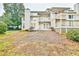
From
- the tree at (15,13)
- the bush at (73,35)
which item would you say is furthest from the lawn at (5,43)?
the bush at (73,35)

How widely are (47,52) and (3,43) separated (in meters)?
0.52

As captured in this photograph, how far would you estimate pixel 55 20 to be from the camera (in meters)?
3.07

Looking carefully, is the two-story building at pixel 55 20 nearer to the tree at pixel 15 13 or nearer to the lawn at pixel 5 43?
the tree at pixel 15 13

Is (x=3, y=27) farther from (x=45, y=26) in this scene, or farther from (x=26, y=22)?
(x=45, y=26)

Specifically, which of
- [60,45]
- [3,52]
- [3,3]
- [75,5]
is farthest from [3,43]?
[75,5]

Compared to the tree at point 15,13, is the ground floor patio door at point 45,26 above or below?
below

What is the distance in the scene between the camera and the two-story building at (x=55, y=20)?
307cm

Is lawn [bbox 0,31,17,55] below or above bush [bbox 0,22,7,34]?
below

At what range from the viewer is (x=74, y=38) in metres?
3.05

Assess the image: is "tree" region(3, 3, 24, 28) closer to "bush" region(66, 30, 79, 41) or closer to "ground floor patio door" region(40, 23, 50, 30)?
"ground floor patio door" region(40, 23, 50, 30)

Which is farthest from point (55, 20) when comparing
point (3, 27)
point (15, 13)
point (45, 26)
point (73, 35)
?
point (3, 27)

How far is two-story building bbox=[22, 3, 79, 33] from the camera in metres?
3.07

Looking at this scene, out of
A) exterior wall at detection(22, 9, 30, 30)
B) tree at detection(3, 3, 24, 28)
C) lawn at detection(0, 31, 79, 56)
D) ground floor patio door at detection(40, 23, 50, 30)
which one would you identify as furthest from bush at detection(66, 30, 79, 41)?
tree at detection(3, 3, 24, 28)

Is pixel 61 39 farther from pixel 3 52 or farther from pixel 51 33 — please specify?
pixel 3 52
